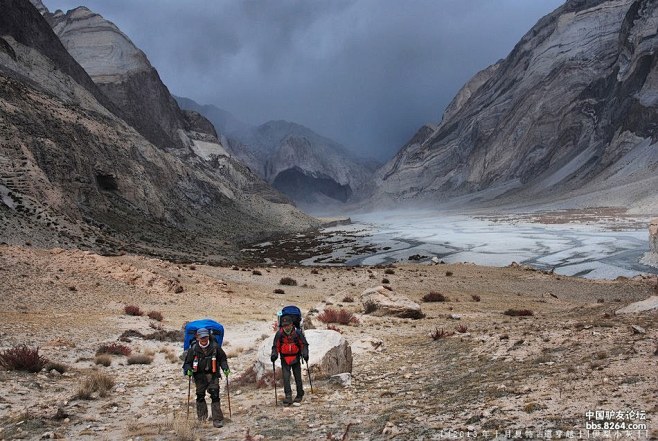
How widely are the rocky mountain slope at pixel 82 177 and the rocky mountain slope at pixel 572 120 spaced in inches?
3301

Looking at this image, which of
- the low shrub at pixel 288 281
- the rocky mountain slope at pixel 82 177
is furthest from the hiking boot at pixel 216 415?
the rocky mountain slope at pixel 82 177

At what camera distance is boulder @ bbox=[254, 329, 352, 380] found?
30.5 ft

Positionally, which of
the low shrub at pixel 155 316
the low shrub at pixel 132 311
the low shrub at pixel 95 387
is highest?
the low shrub at pixel 132 311

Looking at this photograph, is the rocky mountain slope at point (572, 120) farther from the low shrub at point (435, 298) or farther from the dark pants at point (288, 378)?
the dark pants at point (288, 378)

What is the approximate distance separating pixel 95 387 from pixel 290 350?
3773mm

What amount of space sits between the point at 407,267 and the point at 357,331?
2353cm

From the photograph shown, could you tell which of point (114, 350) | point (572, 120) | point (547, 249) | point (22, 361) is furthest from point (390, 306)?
point (572, 120)

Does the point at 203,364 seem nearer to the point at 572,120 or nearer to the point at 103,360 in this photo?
the point at 103,360

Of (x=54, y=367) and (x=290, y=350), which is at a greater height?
(x=54, y=367)

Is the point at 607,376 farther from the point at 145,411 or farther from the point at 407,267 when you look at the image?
the point at 407,267

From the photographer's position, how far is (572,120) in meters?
152

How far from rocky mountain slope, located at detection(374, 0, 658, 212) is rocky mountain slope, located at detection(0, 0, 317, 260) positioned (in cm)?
8384

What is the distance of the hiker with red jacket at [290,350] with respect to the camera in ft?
25.9

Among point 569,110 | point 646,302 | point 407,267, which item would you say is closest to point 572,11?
point 569,110
